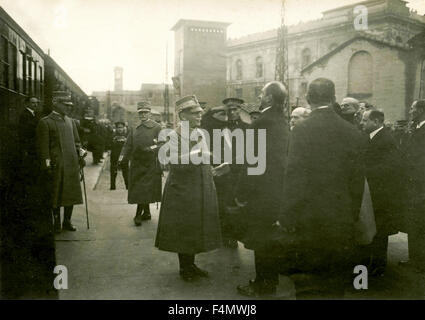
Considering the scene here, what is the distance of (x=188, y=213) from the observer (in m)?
4.27

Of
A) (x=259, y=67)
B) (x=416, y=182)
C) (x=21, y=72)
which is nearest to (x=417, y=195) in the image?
(x=416, y=182)

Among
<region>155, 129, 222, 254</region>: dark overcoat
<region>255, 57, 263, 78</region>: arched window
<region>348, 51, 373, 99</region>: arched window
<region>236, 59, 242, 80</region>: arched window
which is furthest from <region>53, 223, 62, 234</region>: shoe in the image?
<region>236, 59, 242, 80</region>: arched window

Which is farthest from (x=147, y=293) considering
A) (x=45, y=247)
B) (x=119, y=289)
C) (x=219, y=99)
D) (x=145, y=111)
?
(x=219, y=99)

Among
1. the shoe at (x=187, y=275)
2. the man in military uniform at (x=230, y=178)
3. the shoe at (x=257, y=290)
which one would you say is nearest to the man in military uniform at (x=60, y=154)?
the man in military uniform at (x=230, y=178)

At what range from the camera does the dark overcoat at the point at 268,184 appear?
3729 mm

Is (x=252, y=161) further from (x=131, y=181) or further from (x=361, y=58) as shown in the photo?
(x=361, y=58)

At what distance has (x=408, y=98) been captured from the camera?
1991 cm

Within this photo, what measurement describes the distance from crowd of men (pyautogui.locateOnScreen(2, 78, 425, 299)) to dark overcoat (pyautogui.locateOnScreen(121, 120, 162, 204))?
0.02m

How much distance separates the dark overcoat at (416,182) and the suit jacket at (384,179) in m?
0.30

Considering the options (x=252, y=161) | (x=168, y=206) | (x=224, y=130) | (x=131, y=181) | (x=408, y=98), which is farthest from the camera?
(x=408, y=98)

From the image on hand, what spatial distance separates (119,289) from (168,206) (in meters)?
0.94

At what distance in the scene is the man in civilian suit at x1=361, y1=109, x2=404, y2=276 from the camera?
440cm

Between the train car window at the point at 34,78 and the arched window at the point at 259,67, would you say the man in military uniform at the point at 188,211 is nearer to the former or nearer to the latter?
the train car window at the point at 34,78

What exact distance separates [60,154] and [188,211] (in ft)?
8.36
